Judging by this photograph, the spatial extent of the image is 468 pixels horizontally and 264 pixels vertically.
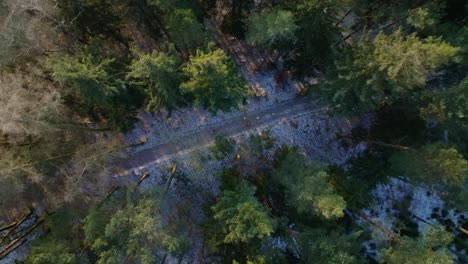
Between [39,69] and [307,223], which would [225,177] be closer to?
[307,223]

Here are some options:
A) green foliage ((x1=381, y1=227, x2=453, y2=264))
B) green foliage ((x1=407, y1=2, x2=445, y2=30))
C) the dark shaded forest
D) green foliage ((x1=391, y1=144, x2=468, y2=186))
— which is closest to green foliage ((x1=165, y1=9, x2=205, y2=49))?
the dark shaded forest

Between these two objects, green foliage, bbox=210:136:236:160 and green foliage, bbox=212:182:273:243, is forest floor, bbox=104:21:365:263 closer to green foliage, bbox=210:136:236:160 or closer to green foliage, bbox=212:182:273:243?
green foliage, bbox=210:136:236:160

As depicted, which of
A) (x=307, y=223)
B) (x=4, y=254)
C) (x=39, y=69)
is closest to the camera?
(x=39, y=69)

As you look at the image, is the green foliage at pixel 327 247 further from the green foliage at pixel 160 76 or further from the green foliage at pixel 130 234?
the green foliage at pixel 160 76

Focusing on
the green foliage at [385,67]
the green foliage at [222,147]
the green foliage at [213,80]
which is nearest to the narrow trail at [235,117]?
the green foliage at [222,147]

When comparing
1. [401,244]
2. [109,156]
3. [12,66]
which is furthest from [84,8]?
[401,244]

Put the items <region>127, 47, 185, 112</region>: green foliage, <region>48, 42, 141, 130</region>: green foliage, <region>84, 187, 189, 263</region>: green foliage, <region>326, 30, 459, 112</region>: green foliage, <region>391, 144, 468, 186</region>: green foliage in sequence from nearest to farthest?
1. <region>326, 30, 459, 112</region>: green foliage
2. <region>48, 42, 141, 130</region>: green foliage
3. <region>127, 47, 185, 112</region>: green foliage
4. <region>84, 187, 189, 263</region>: green foliage
5. <region>391, 144, 468, 186</region>: green foliage
